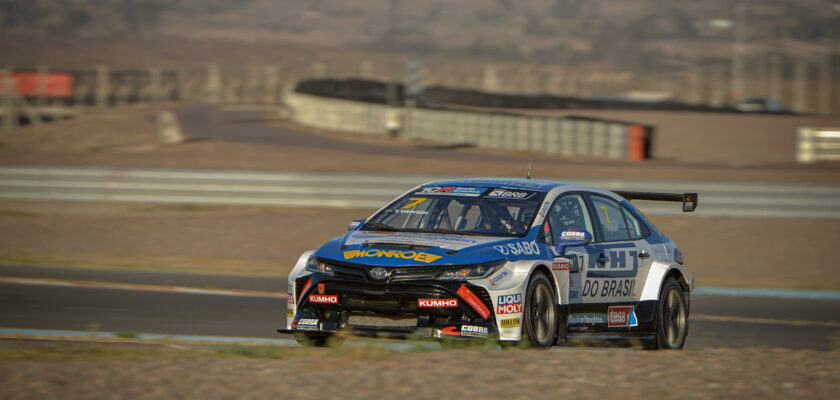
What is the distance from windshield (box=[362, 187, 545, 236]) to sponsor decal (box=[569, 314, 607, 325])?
770 mm

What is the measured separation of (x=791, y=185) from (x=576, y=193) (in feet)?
36.8

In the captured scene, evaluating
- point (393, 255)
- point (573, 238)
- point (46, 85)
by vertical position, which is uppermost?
point (46, 85)

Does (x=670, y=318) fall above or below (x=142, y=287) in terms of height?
above

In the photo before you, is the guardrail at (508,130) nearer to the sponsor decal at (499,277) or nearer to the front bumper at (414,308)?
the sponsor decal at (499,277)

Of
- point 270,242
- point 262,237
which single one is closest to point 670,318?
point 270,242

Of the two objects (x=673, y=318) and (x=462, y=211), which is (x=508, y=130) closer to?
(x=673, y=318)

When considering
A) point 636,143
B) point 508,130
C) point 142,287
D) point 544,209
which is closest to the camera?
point 544,209

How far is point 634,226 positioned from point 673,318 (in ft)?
2.71

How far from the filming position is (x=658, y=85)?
121 metres

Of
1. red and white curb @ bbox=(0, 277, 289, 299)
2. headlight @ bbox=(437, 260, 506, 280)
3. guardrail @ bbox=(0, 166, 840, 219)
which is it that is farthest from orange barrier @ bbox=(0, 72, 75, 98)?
headlight @ bbox=(437, 260, 506, 280)

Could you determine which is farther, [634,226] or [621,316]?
[634,226]

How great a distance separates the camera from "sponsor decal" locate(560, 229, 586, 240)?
8.07m

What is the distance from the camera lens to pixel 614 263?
29.1ft

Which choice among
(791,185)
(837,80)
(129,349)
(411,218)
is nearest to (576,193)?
(411,218)
